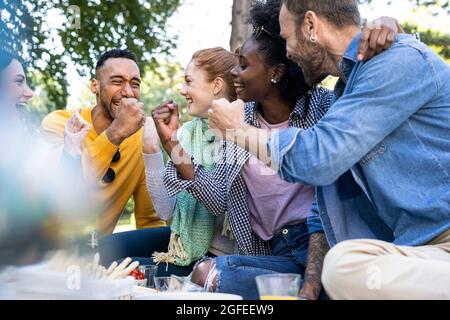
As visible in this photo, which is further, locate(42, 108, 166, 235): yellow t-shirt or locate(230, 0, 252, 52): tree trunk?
locate(230, 0, 252, 52): tree trunk

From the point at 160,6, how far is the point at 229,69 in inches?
166

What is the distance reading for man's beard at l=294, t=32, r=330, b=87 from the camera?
3217 mm

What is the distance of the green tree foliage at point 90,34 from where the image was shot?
6641 millimetres

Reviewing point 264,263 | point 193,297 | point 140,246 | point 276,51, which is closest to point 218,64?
point 276,51

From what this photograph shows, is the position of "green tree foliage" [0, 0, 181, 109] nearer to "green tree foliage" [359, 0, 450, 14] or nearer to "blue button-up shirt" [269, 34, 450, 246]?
"green tree foliage" [359, 0, 450, 14]

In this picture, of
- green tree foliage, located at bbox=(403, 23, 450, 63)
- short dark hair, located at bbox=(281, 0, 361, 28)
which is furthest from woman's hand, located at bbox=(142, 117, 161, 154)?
green tree foliage, located at bbox=(403, 23, 450, 63)

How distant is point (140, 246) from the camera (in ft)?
14.3

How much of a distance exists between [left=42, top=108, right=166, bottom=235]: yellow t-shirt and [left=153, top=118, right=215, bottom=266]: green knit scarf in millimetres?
486

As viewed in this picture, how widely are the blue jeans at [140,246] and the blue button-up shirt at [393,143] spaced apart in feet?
4.67

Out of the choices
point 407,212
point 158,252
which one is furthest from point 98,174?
point 407,212

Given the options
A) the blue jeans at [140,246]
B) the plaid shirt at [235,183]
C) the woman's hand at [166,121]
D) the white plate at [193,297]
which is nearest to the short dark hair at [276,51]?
the plaid shirt at [235,183]

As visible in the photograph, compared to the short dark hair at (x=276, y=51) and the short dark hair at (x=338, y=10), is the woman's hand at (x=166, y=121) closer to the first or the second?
the short dark hair at (x=276, y=51)

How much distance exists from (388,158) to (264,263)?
0.92m

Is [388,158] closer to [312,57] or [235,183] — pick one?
[312,57]
